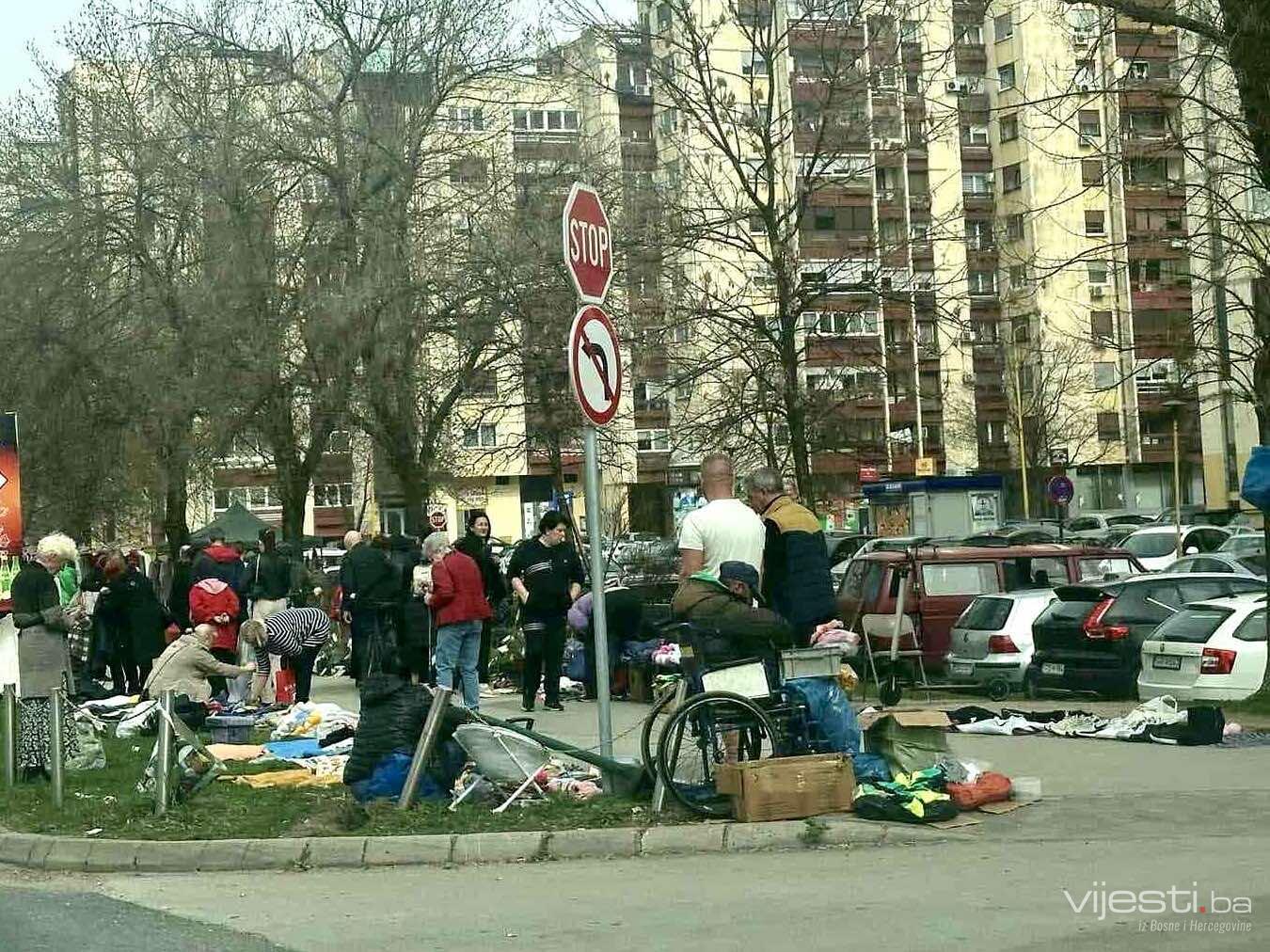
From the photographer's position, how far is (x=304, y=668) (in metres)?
19.2

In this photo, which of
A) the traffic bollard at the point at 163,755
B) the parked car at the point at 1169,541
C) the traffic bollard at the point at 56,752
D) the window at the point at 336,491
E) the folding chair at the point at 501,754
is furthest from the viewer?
the parked car at the point at 1169,541

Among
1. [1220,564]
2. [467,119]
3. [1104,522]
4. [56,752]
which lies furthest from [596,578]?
[1104,522]

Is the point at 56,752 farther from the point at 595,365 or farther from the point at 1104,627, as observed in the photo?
the point at 1104,627

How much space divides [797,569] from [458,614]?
278 inches

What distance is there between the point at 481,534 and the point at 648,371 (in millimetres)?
5596

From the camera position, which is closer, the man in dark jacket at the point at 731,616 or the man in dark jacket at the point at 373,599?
the man in dark jacket at the point at 731,616

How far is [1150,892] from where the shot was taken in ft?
25.6

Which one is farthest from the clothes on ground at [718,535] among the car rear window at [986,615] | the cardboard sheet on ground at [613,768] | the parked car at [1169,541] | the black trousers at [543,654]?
the parked car at [1169,541]

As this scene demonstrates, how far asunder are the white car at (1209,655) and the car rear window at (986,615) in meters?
3.75

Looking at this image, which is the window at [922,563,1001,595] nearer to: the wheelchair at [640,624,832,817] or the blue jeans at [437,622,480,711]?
the blue jeans at [437,622,480,711]

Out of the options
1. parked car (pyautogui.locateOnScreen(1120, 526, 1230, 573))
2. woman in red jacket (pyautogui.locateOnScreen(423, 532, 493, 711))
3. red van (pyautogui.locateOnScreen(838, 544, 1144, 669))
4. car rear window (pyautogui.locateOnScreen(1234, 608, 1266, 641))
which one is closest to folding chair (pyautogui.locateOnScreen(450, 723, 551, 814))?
woman in red jacket (pyautogui.locateOnScreen(423, 532, 493, 711))

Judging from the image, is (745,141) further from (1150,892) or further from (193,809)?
(1150,892)

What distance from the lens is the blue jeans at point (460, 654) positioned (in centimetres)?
1811

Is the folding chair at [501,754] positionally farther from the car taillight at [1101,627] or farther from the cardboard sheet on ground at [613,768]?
the car taillight at [1101,627]
